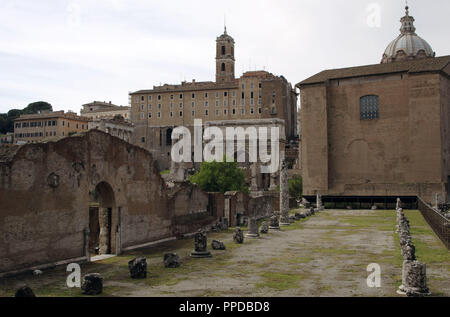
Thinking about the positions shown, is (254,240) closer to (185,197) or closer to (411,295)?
(185,197)

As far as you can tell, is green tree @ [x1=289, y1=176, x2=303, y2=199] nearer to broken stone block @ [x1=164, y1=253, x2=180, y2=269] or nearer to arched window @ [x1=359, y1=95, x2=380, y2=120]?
arched window @ [x1=359, y1=95, x2=380, y2=120]

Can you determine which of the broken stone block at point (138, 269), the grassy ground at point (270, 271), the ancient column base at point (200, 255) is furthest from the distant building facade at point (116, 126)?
the broken stone block at point (138, 269)

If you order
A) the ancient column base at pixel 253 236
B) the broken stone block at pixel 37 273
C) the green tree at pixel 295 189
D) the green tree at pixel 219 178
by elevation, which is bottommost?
the ancient column base at pixel 253 236

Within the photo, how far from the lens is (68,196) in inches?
443

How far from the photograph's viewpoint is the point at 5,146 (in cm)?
1029

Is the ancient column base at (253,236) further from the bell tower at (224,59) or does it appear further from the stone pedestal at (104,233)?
the bell tower at (224,59)

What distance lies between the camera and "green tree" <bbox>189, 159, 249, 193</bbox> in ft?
121

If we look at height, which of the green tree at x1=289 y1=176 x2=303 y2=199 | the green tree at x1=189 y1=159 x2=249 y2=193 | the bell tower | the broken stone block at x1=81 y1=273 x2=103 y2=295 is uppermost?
the bell tower

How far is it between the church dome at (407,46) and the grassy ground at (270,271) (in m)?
43.1

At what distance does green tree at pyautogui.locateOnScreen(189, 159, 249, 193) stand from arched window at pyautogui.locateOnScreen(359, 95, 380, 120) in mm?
13111

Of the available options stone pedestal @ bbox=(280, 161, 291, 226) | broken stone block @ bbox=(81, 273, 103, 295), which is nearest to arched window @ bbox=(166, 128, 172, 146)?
stone pedestal @ bbox=(280, 161, 291, 226)

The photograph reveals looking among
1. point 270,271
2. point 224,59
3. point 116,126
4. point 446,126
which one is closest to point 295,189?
point 446,126

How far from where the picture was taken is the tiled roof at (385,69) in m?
38.4
